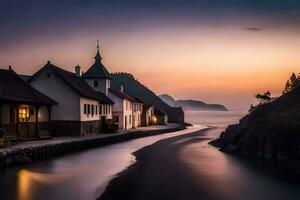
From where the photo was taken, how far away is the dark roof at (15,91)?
134 feet

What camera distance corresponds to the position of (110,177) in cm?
2855

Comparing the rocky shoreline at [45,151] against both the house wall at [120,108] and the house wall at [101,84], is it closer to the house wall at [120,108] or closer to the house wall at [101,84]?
the house wall at [120,108]

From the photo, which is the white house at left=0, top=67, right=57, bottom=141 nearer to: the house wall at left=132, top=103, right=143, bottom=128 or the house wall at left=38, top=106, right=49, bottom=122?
the house wall at left=38, top=106, right=49, bottom=122

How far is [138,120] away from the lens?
92.2 meters

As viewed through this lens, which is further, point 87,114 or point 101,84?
point 101,84

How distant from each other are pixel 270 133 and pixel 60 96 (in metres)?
28.6

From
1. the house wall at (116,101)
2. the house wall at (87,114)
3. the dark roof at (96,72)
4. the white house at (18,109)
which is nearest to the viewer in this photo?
the white house at (18,109)

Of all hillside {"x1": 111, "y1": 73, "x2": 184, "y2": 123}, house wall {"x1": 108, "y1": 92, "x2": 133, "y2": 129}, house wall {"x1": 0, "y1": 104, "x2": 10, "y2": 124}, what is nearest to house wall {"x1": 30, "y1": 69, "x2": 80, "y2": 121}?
house wall {"x1": 0, "y1": 104, "x2": 10, "y2": 124}

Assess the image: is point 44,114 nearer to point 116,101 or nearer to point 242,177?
point 116,101

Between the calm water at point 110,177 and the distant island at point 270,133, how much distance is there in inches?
132

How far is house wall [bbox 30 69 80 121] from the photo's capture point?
55.3 meters

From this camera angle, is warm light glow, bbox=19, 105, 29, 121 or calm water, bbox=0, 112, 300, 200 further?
warm light glow, bbox=19, 105, 29, 121

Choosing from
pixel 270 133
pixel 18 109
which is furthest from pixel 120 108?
pixel 270 133

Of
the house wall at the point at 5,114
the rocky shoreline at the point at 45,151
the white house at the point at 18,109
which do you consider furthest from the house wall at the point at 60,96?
the house wall at the point at 5,114
